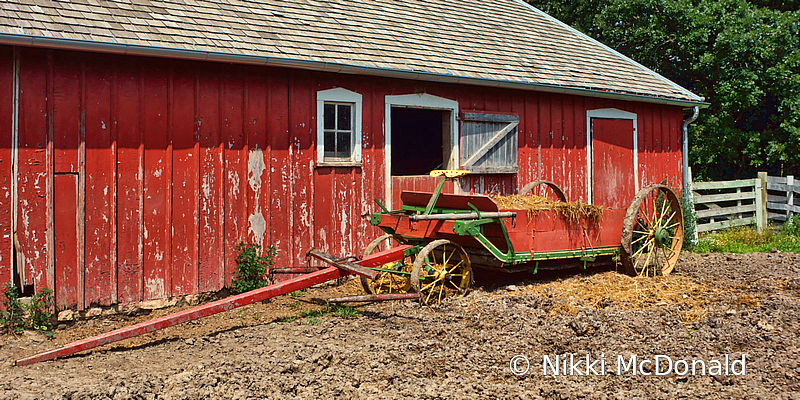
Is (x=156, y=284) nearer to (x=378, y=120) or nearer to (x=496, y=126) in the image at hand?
(x=378, y=120)

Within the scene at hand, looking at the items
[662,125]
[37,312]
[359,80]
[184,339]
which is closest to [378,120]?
[359,80]

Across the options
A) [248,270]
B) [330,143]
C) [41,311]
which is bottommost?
[41,311]

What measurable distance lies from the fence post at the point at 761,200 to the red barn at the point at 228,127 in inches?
188

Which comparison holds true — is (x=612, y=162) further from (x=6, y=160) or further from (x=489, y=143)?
(x=6, y=160)

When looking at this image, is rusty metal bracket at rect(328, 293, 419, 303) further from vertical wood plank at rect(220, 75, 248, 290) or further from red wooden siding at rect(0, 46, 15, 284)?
red wooden siding at rect(0, 46, 15, 284)

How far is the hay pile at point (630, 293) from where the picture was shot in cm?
605

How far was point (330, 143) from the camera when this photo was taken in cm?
775

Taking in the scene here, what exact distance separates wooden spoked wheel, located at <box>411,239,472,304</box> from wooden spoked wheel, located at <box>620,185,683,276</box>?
2073 millimetres

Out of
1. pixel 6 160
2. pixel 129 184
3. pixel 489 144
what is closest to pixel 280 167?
pixel 129 184

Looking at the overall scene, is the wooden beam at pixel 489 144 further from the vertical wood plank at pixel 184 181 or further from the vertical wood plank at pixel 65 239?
the vertical wood plank at pixel 65 239

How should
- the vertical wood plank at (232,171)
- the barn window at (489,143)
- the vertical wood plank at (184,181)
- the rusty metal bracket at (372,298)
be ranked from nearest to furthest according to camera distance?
1. the rusty metal bracket at (372,298)
2. the vertical wood plank at (184,181)
3. the vertical wood plank at (232,171)
4. the barn window at (489,143)

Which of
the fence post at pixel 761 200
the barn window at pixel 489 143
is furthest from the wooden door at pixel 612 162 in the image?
the fence post at pixel 761 200

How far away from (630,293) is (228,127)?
15.7 ft

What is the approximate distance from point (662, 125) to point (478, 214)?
21.8 ft
